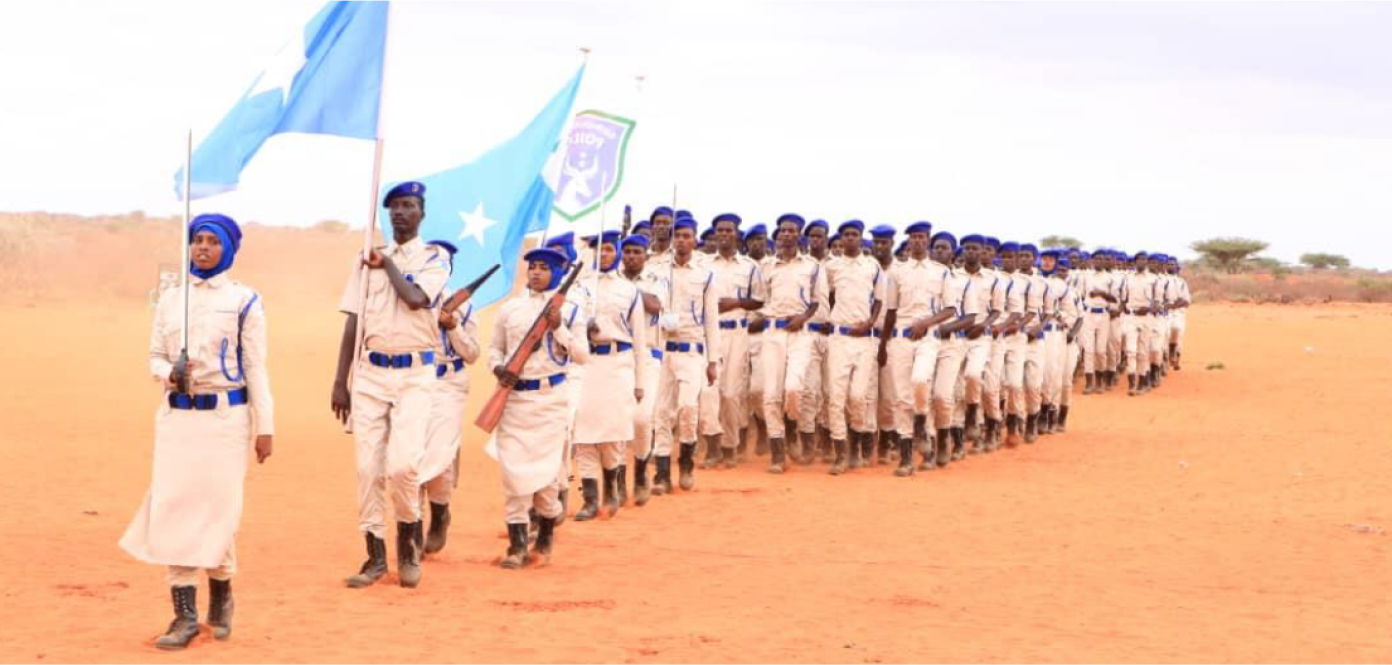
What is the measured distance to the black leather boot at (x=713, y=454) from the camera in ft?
55.6

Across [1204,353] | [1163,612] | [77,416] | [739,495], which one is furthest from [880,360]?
[1204,353]

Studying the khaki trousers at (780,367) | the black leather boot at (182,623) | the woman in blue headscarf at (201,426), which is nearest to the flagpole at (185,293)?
the woman in blue headscarf at (201,426)

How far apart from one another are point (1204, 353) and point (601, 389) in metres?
30.1

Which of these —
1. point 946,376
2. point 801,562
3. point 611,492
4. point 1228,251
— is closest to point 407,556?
point 801,562

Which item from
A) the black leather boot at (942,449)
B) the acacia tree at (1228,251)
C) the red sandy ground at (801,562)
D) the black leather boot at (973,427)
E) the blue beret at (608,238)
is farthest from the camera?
the acacia tree at (1228,251)

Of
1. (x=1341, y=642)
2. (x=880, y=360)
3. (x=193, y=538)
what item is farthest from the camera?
(x=880, y=360)

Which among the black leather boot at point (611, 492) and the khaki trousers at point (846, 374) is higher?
the khaki trousers at point (846, 374)

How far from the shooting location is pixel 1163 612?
9.73m

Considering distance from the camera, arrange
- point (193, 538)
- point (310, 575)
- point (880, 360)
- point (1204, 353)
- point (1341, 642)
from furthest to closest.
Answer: point (1204, 353) → point (880, 360) → point (310, 575) → point (1341, 642) → point (193, 538)

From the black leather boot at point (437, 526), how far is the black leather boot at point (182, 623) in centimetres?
289

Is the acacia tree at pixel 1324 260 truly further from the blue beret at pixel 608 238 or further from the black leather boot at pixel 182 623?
the black leather boot at pixel 182 623

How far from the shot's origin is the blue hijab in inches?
315

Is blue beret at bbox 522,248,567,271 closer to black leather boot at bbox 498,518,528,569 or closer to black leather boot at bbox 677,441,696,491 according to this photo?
black leather boot at bbox 498,518,528,569

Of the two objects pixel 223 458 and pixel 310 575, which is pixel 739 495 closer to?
pixel 310 575
